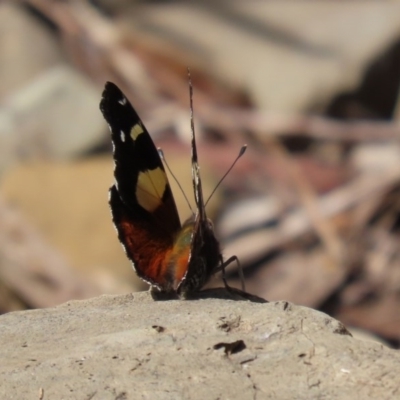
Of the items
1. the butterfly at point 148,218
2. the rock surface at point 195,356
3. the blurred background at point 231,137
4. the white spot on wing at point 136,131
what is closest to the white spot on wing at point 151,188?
the butterfly at point 148,218

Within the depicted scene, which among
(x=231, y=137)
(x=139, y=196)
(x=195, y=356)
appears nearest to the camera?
(x=195, y=356)

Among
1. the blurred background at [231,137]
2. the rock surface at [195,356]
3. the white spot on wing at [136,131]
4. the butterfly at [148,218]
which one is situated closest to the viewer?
the rock surface at [195,356]

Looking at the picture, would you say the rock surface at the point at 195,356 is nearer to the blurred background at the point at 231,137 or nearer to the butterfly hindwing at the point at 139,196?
the butterfly hindwing at the point at 139,196

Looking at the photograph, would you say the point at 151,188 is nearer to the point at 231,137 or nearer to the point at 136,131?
the point at 136,131

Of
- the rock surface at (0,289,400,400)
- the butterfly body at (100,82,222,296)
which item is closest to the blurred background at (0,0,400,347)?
the butterfly body at (100,82,222,296)

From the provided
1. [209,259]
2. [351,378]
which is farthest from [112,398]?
[209,259]

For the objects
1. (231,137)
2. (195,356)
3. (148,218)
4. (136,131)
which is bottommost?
(195,356)

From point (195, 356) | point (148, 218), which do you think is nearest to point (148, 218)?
point (148, 218)
